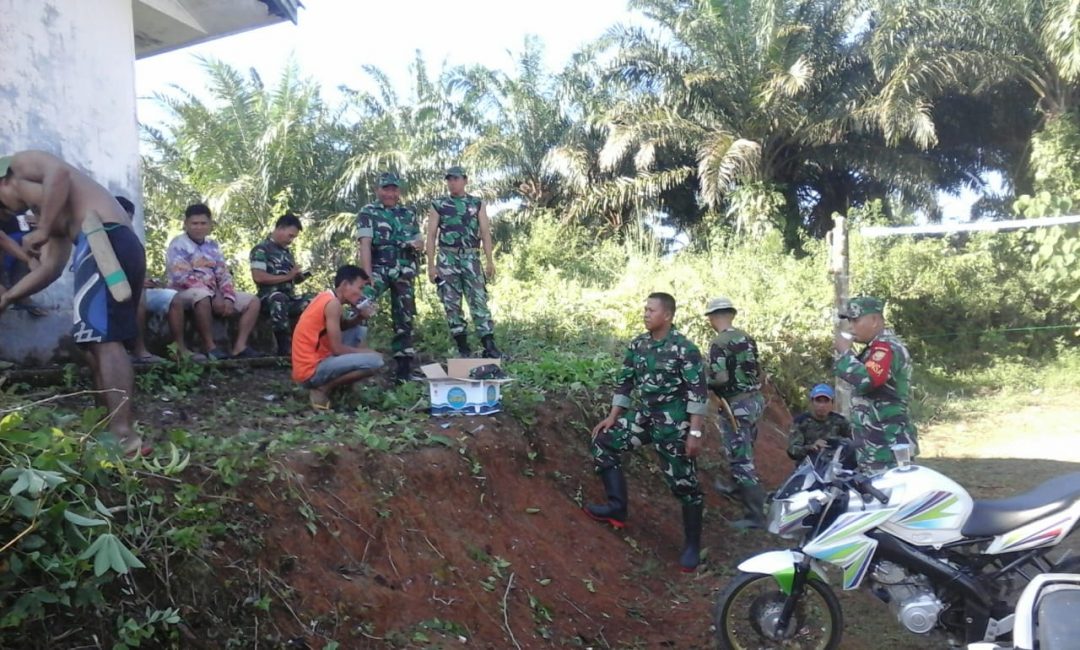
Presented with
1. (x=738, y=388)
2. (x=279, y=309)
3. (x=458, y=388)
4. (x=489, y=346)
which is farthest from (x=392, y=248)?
(x=738, y=388)

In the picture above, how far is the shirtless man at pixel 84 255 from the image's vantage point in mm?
4500

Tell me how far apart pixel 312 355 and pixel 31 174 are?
7.33ft

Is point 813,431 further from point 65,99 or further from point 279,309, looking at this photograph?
point 65,99

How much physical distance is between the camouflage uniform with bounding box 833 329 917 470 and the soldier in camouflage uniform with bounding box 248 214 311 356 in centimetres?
467

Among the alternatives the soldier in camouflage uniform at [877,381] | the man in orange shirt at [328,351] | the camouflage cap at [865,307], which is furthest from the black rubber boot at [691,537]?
the man in orange shirt at [328,351]

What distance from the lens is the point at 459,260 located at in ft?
26.4

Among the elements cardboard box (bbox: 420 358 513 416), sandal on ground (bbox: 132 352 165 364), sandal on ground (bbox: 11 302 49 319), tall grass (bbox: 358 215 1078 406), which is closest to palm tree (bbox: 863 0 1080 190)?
tall grass (bbox: 358 215 1078 406)

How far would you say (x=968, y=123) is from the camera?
22.4 metres

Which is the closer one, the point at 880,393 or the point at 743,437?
the point at 880,393

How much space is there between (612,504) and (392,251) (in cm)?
306

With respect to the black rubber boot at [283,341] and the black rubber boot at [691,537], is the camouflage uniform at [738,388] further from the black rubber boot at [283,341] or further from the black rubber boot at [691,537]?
the black rubber boot at [283,341]

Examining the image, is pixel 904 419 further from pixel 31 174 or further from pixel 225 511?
pixel 31 174

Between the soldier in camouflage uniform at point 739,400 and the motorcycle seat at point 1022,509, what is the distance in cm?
298

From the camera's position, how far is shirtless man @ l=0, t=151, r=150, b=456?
450 centimetres
